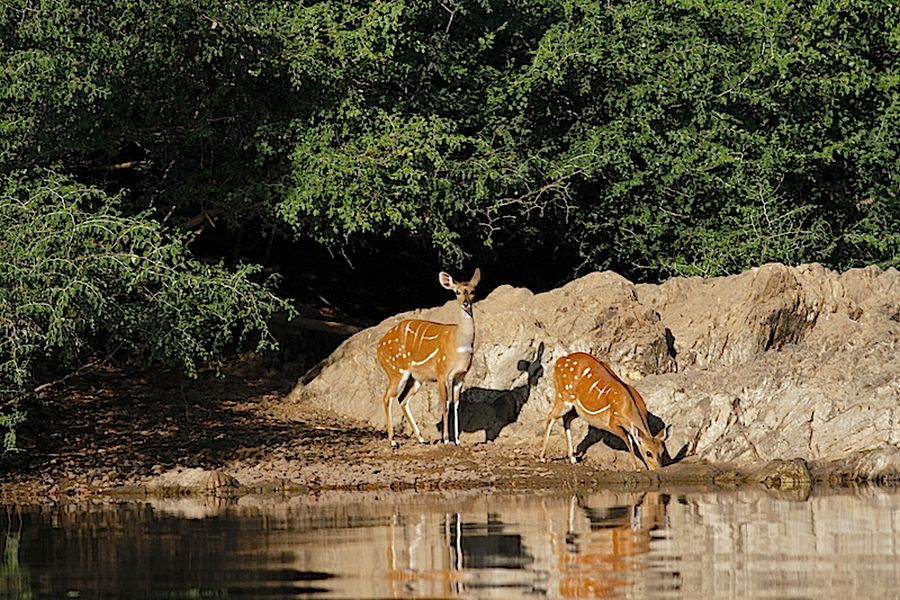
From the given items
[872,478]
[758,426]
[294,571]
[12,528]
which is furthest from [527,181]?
[294,571]

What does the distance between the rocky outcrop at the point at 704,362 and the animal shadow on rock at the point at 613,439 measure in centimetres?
7

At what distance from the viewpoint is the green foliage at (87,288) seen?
17.4m

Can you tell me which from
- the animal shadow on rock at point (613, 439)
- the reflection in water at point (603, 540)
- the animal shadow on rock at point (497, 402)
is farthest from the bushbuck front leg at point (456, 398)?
the reflection in water at point (603, 540)

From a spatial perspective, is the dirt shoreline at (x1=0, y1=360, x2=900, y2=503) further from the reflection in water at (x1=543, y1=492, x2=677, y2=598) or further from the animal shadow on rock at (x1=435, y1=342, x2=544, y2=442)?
A: the reflection in water at (x1=543, y1=492, x2=677, y2=598)

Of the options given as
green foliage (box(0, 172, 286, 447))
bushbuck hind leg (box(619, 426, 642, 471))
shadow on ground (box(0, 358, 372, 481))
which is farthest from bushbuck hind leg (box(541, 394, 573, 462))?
green foliage (box(0, 172, 286, 447))

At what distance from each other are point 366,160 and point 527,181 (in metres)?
2.80

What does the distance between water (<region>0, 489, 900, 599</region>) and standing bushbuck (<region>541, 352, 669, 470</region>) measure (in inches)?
54.1

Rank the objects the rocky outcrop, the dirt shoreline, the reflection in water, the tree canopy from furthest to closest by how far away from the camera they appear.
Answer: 1. the rocky outcrop
2. the tree canopy
3. the dirt shoreline
4. the reflection in water

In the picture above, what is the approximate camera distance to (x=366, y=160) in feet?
72.2

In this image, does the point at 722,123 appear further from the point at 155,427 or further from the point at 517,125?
the point at 155,427

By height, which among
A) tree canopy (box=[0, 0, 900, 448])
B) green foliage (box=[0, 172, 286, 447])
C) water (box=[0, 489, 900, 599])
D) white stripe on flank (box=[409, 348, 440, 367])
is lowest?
water (box=[0, 489, 900, 599])

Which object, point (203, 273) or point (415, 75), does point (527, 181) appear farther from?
point (203, 273)

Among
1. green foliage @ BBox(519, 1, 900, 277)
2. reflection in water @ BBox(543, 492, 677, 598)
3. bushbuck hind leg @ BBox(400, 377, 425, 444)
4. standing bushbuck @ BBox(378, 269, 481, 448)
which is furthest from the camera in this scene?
green foliage @ BBox(519, 1, 900, 277)

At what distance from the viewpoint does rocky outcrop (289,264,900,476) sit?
1956 centimetres
